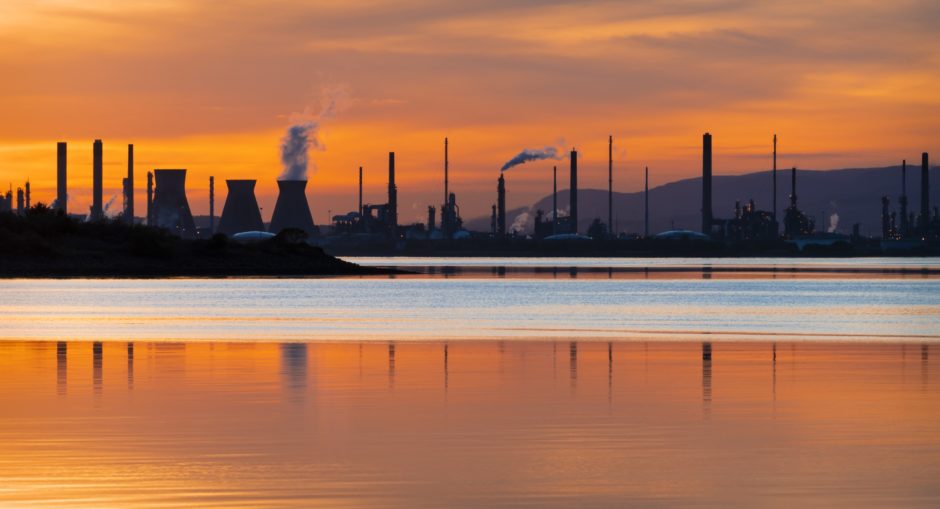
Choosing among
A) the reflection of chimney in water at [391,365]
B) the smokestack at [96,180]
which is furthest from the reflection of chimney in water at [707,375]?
the smokestack at [96,180]

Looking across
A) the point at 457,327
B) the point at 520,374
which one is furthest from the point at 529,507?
the point at 457,327

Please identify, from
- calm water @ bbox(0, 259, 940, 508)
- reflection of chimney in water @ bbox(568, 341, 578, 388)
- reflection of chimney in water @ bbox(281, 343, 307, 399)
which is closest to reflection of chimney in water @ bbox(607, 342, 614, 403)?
calm water @ bbox(0, 259, 940, 508)

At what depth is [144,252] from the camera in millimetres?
100688

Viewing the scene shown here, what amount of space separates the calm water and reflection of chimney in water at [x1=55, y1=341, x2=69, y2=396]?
0.19ft

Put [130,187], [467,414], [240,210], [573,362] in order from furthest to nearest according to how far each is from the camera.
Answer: [240,210] < [130,187] < [573,362] < [467,414]

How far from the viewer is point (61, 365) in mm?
23844

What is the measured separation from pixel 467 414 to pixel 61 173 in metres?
171

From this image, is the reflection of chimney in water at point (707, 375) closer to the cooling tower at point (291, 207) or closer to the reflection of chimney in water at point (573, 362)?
the reflection of chimney in water at point (573, 362)

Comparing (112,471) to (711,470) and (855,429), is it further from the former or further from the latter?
(855,429)

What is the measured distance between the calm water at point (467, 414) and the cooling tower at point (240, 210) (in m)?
160

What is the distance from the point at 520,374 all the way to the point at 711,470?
9842 mm

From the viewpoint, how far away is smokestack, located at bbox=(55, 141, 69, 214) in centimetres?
18000

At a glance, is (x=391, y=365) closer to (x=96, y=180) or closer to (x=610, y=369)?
(x=610, y=369)

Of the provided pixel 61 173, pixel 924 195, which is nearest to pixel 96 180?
pixel 61 173
